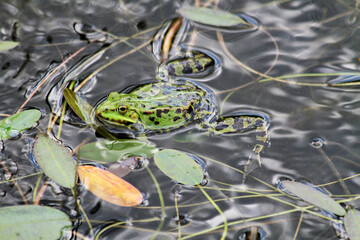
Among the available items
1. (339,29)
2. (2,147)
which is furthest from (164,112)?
(339,29)

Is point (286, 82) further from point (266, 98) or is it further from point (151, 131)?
point (151, 131)

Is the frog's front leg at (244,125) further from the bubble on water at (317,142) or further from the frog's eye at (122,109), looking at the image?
the frog's eye at (122,109)

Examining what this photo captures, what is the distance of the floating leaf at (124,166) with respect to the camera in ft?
8.91

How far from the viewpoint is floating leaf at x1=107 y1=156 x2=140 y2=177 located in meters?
2.71

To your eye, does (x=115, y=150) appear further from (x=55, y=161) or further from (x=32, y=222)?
(x=32, y=222)

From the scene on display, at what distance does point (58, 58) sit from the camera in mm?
3477

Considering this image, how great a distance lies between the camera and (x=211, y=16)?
3.79 meters

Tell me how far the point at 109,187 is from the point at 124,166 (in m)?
0.23

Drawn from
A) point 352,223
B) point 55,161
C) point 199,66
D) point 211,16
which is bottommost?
point 55,161

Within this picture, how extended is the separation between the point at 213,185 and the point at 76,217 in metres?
0.97

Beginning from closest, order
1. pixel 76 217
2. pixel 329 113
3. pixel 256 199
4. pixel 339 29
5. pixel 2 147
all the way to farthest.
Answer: pixel 76 217, pixel 256 199, pixel 2 147, pixel 329 113, pixel 339 29

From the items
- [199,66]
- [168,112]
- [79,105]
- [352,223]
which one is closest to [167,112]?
[168,112]

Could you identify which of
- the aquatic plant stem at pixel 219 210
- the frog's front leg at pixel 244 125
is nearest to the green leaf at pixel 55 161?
the aquatic plant stem at pixel 219 210

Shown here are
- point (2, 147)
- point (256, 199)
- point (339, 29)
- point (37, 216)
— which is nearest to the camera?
point (37, 216)
